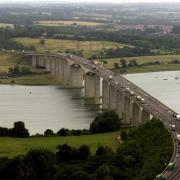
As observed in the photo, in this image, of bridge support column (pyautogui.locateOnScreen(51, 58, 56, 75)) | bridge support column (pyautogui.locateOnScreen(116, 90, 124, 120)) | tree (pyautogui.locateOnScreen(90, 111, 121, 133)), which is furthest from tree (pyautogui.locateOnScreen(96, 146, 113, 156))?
bridge support column (pyautogui.locateOnScreen(51, 58, 56, 75))

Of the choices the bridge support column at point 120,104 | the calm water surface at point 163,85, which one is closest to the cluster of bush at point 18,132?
the bridge support column at point 120,104

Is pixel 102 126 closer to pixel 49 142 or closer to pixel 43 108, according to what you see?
pixel 49 142

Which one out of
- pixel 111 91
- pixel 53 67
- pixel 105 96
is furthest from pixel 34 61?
pixel 111 91

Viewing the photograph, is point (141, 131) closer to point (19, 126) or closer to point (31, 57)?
point (19, 126)

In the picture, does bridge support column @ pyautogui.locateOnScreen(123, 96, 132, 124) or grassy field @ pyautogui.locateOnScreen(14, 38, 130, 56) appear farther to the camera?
grassy field @ pyautogui.locateOnScreen(14, 38, 130, 56)

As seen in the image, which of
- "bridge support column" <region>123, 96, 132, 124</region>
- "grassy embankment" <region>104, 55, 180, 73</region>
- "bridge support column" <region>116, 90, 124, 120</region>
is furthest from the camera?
"grassy embankment" <region>104, 55, 180, 73</region>

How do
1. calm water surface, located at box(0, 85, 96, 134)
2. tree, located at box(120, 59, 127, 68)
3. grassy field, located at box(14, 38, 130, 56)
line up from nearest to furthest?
calm water surface, located at box(0, 85, 96, 134) → tree, located at box(120, 59, 127, 68) → grassy field, located at box(14, 38, 130, 56)

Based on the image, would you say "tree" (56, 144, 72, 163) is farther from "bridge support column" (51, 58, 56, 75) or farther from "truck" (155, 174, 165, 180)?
"bridge support column" (51, 58, 56, 75)

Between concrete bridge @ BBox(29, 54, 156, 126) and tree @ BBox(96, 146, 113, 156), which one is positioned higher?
concrete bridge @ BBox(29, 54, 156, 126)

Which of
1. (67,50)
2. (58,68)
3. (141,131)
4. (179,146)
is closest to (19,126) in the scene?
(141,131)
